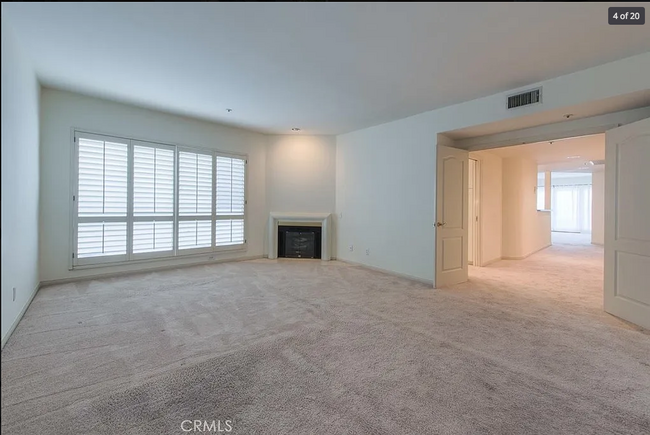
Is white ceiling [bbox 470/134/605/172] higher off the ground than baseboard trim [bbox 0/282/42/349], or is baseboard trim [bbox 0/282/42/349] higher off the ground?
white ceiling [bbox 470/134/605/172]

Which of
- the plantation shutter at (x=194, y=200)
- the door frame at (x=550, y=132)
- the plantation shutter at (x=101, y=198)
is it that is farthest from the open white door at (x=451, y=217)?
the plantation shutter at (x=101, y=198)

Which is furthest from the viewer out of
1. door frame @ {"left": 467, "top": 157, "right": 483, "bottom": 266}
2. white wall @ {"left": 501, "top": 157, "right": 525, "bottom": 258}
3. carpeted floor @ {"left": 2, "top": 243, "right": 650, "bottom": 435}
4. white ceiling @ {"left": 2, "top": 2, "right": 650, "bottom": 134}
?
white wall @ {"left": 501, "top": 157, "right": 525, "bottom": 258}

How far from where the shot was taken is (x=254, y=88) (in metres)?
3.82

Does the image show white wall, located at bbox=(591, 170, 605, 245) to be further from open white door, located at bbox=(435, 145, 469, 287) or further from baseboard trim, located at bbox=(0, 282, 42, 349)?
baseboard trim, located at bbox=(0, 282, 42, 349)

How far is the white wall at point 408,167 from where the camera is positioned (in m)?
3.09

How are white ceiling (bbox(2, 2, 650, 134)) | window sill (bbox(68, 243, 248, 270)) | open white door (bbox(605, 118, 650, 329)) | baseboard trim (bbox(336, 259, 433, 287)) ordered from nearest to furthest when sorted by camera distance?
1. white ceiling (bbox(2, 2, 650, 134))
2. open white door (bbox(605, 118, 650, 329))
3. window sill (bbox(68, 243, 248, 270))
4. baseboard trim (bbox(336, 259, 433, 287))

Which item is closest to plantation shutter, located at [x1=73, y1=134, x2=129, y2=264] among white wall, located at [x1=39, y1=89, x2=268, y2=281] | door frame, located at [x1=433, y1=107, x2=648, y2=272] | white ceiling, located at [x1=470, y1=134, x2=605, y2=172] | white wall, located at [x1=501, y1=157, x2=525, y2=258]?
white wall, located at [x1=39, y1=89, x2=268, y2=281]

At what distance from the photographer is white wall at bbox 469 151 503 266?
6363 millimetres

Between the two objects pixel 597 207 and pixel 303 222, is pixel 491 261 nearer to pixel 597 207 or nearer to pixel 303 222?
pixel 303 222

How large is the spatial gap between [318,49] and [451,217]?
3.11m

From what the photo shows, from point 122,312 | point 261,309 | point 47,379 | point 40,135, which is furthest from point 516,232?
point 40,135

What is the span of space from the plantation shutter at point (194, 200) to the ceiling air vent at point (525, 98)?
16.1ft

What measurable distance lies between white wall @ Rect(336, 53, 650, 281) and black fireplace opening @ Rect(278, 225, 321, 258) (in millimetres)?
528

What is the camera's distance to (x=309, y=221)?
6523mm
